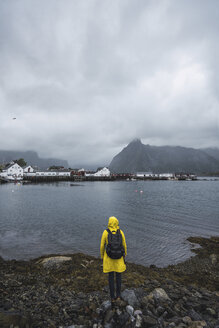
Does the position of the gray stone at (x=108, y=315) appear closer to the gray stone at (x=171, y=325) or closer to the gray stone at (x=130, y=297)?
the gray stone at (x=130, y=297)

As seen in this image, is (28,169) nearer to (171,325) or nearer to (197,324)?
(171,325)

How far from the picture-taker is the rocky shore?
5758 millimetres

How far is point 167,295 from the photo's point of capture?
7.44 metres

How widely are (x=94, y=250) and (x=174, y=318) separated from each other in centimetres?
1077

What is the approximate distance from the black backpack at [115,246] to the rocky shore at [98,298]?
1751mm

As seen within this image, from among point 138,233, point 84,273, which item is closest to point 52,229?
point 138,233

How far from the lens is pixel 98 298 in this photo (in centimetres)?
728

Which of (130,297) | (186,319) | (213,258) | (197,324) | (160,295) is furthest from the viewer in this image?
(213,258)

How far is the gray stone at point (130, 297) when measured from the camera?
665 centimetres

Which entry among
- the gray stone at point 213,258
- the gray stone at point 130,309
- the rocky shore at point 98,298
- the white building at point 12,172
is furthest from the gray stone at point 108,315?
the white building at point 12,172

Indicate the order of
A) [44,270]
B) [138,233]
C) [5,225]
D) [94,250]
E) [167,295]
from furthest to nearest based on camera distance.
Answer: [5,225]
[138,233]
[94,250]
[44,270]
[167,295]

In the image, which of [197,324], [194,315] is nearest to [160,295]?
[194,315]

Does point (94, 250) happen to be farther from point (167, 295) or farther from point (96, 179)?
point (96, 179)

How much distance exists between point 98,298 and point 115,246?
273 cm
